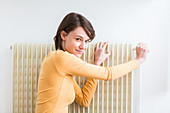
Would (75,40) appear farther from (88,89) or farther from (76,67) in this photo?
(88,89)

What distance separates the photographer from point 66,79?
3.38ft

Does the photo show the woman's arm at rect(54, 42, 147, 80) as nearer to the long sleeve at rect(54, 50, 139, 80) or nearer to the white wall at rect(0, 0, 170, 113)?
the long sleeve at rect(54, 50, 139, 80)

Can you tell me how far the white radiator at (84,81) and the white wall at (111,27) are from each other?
12cm

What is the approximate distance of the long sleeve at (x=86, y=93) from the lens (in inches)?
48.0

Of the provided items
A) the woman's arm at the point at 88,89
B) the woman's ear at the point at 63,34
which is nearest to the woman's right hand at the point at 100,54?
the woman's arm at the point at 88,89

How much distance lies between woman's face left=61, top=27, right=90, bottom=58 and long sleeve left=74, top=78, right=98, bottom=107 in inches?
10.2

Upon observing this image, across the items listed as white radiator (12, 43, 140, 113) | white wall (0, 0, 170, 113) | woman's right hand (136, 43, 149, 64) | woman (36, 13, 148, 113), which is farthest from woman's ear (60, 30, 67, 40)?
woman's right hand (136, 43, 149, 64)

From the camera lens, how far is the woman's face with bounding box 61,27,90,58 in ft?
3.35

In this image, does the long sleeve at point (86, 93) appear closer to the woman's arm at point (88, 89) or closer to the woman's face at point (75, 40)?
the woman's arm at point (88, 89)

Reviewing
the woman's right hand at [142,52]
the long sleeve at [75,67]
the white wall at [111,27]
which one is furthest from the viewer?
the white wall at [111,27]

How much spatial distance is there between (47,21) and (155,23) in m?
0.79

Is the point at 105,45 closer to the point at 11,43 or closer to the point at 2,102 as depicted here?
the point at 11,43

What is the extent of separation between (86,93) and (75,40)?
39 centimetres

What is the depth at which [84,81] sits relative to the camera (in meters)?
1.27
